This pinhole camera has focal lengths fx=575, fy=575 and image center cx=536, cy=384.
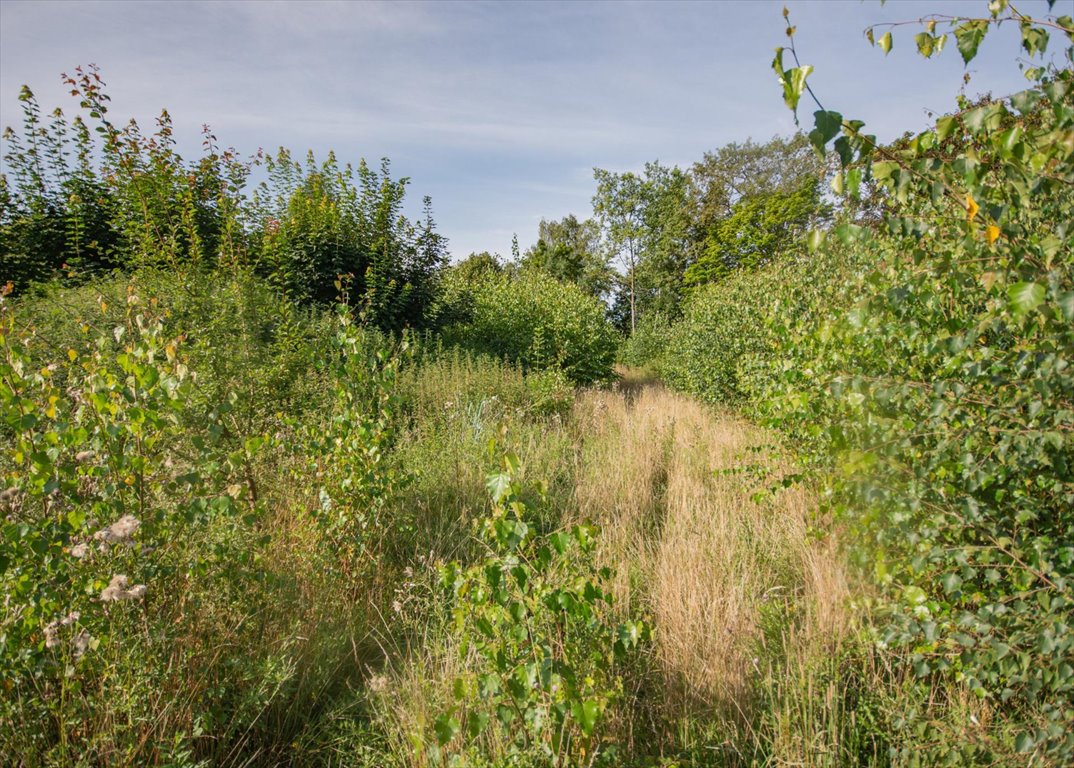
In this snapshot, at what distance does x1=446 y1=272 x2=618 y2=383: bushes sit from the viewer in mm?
11016

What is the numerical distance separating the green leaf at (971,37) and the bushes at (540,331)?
8849mm

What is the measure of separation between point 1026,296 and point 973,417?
2.76 ft

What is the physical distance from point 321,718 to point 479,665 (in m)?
0.70

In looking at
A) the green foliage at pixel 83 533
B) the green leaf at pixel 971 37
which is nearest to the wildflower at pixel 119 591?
the green foliage at pixel 83 533

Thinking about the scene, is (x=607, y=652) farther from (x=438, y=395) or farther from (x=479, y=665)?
(x=438, y=395)

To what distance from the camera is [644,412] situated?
7.99 metres

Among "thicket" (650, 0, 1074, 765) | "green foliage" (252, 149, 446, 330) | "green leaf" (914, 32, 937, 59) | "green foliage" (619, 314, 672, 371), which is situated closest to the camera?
"thicket" (650, 0, 1074, 765)

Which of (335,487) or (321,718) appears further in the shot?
(335,487)

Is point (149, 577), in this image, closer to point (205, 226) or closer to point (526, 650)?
point (526, 650)

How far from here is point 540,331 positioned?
10445 millimetres

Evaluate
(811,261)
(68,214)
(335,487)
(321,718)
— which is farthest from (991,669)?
(68,214)

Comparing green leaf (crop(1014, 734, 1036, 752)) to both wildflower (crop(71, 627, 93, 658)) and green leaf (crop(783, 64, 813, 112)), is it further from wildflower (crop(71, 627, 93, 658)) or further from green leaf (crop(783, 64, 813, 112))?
wildflower (crop(71, 627, 93, 658))

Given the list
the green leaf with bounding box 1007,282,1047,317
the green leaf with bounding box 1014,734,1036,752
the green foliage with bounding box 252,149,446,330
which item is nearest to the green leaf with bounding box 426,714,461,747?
the green leaf with bounding box 1014,734,1036,752

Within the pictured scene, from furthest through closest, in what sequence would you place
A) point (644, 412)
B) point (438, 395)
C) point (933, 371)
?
point (644, 412) → point (438, 395) → point (933, 371)
